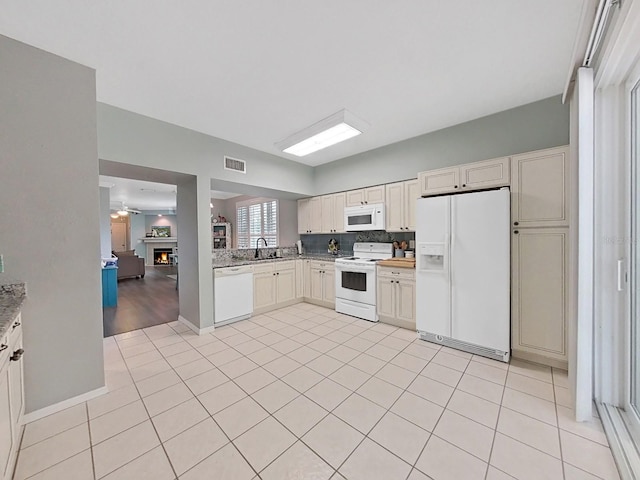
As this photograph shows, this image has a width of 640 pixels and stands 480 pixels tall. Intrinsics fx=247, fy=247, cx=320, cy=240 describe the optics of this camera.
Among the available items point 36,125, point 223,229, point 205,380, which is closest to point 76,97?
point 36,125

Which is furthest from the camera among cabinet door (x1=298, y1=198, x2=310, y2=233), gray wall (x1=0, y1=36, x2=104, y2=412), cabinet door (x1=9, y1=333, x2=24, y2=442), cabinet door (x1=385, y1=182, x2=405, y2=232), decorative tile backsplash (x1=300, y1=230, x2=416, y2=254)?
cabinet door (x1=298, y1=198, x2=310, y2=233)

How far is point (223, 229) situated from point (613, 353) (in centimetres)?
891

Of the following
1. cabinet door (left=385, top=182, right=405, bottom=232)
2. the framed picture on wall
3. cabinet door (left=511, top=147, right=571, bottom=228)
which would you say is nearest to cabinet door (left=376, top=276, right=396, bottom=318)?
cabinet door (left=385, top=182, right=405, bottom=232)

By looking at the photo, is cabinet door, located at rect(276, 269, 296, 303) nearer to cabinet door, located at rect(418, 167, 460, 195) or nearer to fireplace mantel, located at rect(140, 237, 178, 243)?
cabinet door, located at rect(418, 167, 460, 195)

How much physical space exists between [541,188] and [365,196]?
7.28 ft

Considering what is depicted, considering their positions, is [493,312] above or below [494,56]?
below

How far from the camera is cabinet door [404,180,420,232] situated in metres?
3.55

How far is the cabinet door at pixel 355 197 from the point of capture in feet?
13.7

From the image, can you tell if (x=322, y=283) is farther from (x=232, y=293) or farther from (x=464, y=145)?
(x=464, y=145)

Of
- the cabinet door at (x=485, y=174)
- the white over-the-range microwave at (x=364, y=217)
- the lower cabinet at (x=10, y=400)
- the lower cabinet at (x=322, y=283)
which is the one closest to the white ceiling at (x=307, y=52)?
the cabinet door at (x=485, y=174)

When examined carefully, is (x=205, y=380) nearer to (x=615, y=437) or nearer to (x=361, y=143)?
(x=615, y=437)

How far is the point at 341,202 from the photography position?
4.47m

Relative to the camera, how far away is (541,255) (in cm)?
242

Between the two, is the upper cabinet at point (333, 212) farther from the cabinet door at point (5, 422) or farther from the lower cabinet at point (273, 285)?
the cabinet door at point (5, 422)
